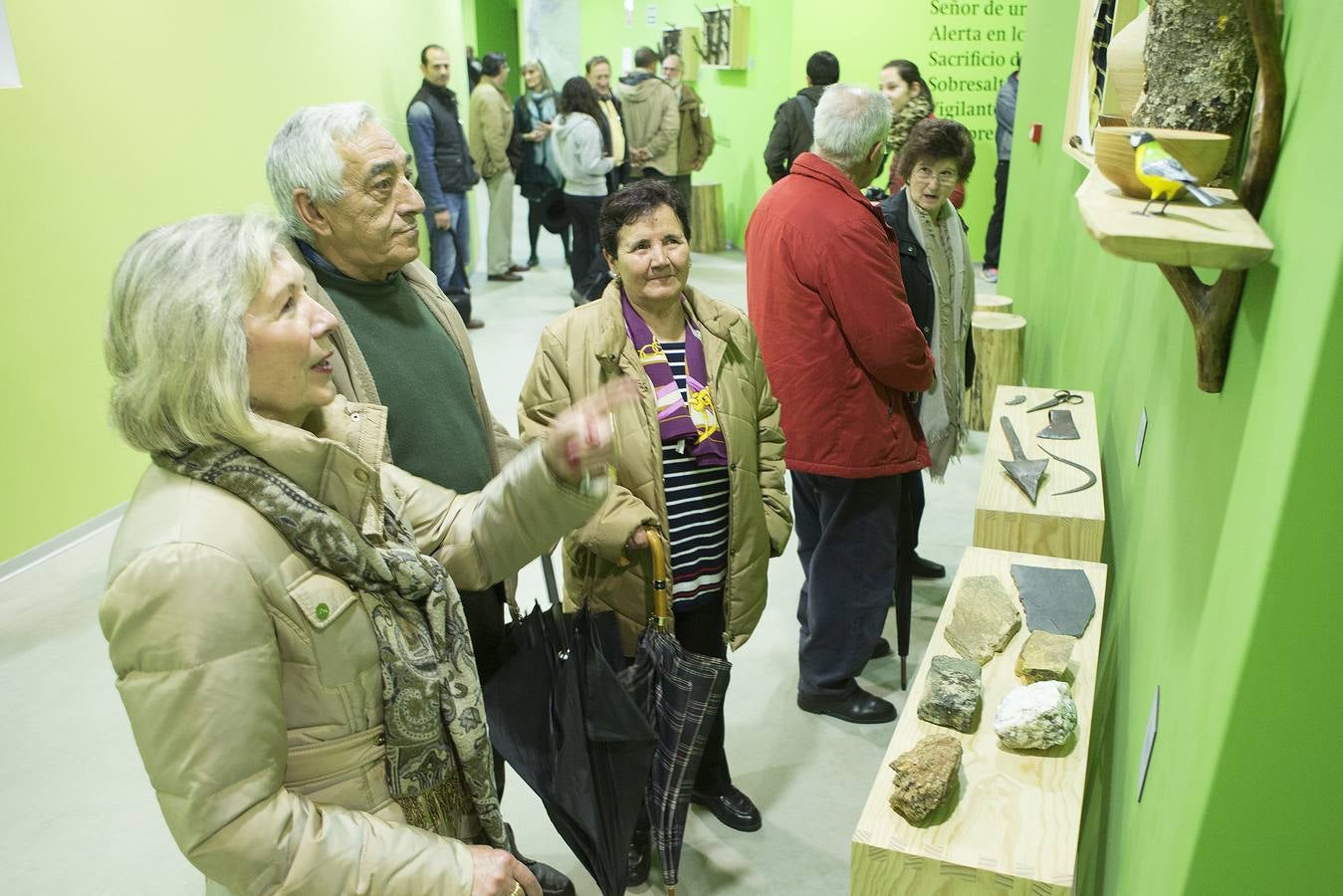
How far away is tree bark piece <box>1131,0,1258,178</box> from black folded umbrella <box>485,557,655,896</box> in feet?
4.18

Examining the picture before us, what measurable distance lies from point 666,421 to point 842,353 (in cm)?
76

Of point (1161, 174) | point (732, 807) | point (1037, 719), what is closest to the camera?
point (1161, 174)

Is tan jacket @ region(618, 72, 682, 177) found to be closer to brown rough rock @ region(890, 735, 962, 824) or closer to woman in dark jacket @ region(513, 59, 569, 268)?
woman in dark jacket @ region(513, 59, 569, 268)

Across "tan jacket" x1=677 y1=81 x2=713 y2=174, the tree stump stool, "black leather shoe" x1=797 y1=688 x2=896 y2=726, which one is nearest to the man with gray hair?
"black leather shoe" x1=797 y1=688 x2=896 y2=726

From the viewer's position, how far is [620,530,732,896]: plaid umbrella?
2225 millimetres

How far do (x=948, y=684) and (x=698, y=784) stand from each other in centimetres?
116

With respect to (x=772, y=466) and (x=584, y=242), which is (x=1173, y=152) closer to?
(x=772, y=466)

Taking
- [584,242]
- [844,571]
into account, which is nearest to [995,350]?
[844,571]

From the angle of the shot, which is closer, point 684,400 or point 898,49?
point 684,400

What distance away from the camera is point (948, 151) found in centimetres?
350

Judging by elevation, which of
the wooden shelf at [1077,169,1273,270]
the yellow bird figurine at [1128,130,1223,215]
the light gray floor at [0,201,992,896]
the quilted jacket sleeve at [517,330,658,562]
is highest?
the yellow bird figurine at [1128,130,1223,215]

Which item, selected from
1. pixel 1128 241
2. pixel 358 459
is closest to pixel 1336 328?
pixel 1128 241

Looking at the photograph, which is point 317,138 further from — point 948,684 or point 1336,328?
point 1336,328

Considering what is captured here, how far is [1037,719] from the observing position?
6.15ft
